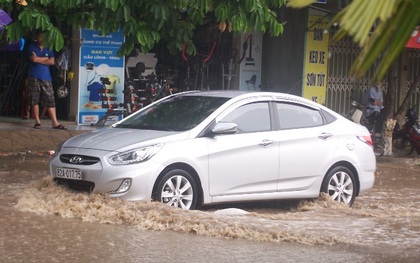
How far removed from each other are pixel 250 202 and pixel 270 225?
1.75m

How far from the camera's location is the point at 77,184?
28.6 feet

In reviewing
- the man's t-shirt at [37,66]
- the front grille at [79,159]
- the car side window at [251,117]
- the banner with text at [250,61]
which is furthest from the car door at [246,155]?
the banner with text at [250,61]

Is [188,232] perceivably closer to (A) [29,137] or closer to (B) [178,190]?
(B) [178,190]

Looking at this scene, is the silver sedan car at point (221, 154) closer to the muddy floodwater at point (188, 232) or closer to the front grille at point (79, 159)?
the front grille at point (79, 159)

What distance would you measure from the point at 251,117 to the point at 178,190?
1.52 metres

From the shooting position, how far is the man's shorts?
15125 millimetres

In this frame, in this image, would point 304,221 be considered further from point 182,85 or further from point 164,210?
point 182,85

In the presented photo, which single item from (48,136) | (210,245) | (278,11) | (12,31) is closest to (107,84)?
(48,136)

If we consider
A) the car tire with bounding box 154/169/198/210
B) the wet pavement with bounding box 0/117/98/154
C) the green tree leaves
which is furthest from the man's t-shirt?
the car tire with bounding box 154/169/198/210

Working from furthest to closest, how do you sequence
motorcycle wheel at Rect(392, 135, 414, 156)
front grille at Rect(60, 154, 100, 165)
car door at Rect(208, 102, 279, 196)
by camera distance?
motorcycle wheel at Rect(392, 135, 414, 156), car door at Rect(208, 102, 279, 196), front grille at Rect(60, 154, 100, 165)

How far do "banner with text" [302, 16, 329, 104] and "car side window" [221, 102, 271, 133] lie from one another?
28.4 feet

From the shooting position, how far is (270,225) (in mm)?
8258

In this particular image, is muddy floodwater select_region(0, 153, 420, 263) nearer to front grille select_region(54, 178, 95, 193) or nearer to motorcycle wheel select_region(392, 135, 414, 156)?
front grille select_region(54, 178, 95, 193)

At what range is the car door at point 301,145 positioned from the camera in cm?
962
